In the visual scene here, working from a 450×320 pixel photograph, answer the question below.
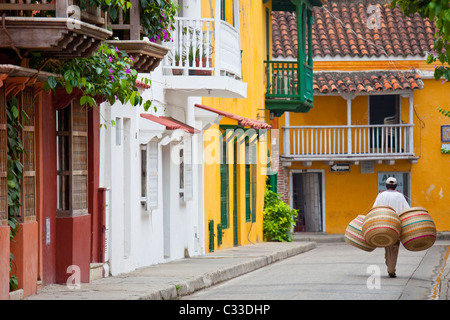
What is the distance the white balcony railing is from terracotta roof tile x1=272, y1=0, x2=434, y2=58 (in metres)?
15.4

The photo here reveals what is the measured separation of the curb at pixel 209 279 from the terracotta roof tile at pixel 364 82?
11.5 m

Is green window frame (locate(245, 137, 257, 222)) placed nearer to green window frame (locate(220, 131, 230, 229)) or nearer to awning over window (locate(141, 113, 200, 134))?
green window frame (locate(220, 131, 230, 229))

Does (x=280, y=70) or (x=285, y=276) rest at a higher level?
(x=280, y=70)

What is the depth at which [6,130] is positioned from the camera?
11445mm

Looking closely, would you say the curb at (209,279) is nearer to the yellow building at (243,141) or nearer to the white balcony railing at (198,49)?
the yellow building at (243,141)

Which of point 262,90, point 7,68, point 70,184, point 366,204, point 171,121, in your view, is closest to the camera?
point 7,68

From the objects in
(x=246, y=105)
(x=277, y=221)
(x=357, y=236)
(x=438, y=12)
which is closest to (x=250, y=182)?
(x=277, y=221)

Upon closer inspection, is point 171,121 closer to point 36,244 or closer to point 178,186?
point 178,186

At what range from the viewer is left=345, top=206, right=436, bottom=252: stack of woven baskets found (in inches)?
614

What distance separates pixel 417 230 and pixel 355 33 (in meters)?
20.9

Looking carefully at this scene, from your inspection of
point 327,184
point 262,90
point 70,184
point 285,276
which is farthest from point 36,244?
point 327,184

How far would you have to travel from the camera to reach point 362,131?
3509cm
